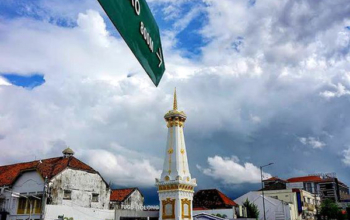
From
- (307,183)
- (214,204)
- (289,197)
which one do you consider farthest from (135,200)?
(307,183)

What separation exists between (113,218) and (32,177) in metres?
9.07

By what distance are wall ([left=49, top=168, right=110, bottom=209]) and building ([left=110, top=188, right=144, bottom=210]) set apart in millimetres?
3439

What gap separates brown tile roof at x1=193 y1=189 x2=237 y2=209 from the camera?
143 feet

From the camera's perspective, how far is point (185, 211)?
81.7 feet

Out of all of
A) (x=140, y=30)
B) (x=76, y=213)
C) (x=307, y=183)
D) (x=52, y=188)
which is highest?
(x=307, y=183)

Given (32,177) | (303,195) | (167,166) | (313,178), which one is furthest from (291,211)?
(32,177)

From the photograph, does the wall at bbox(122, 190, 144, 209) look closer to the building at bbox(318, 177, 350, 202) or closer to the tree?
the tree

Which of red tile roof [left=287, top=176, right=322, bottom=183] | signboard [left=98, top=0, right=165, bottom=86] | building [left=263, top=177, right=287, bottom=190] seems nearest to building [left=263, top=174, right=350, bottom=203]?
red tile roof [left=287, top=176, right=322, bottom=183]

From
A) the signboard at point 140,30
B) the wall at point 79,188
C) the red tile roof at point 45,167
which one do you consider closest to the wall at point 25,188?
the red tile roof at point 45,167

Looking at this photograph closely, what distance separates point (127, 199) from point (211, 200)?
1091 cm

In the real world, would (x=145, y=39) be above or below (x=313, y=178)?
below

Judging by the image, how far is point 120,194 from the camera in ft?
139

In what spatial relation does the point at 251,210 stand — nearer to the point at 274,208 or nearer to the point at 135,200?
the point at 274,208

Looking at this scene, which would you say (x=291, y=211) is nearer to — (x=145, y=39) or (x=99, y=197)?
(x=99, y=197)
